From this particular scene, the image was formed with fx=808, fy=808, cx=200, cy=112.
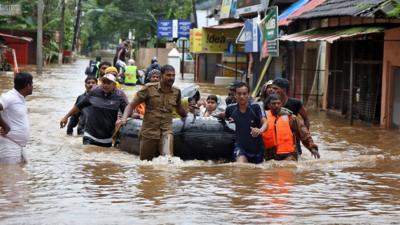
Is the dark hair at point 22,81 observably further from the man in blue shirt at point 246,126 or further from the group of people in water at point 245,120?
the man in blue shirt at point 246,126

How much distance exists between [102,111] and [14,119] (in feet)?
9.02

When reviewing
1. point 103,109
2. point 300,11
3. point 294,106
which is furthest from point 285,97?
point 300,11

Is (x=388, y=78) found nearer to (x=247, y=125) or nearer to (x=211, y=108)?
(x=211, y=108)

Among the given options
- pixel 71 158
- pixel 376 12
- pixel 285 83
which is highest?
pixel 376 12

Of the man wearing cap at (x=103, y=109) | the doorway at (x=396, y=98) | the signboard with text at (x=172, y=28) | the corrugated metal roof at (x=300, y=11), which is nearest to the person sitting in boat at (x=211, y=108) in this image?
the man wearing cap at (x=103, y=109)

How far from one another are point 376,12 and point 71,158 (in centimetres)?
643

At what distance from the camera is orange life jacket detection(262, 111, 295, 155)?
10562 millimetres

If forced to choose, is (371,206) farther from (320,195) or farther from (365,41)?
(365,41)

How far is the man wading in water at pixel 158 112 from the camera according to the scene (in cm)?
1055

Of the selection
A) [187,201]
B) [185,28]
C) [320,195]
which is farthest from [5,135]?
[185,28]

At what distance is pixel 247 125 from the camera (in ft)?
34.2

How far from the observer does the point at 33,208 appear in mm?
7699

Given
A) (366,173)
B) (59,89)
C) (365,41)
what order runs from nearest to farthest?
1. (366,173)
2. (365,41)
3. (59,89)

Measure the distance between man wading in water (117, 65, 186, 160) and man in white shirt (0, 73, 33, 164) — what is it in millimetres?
1494
